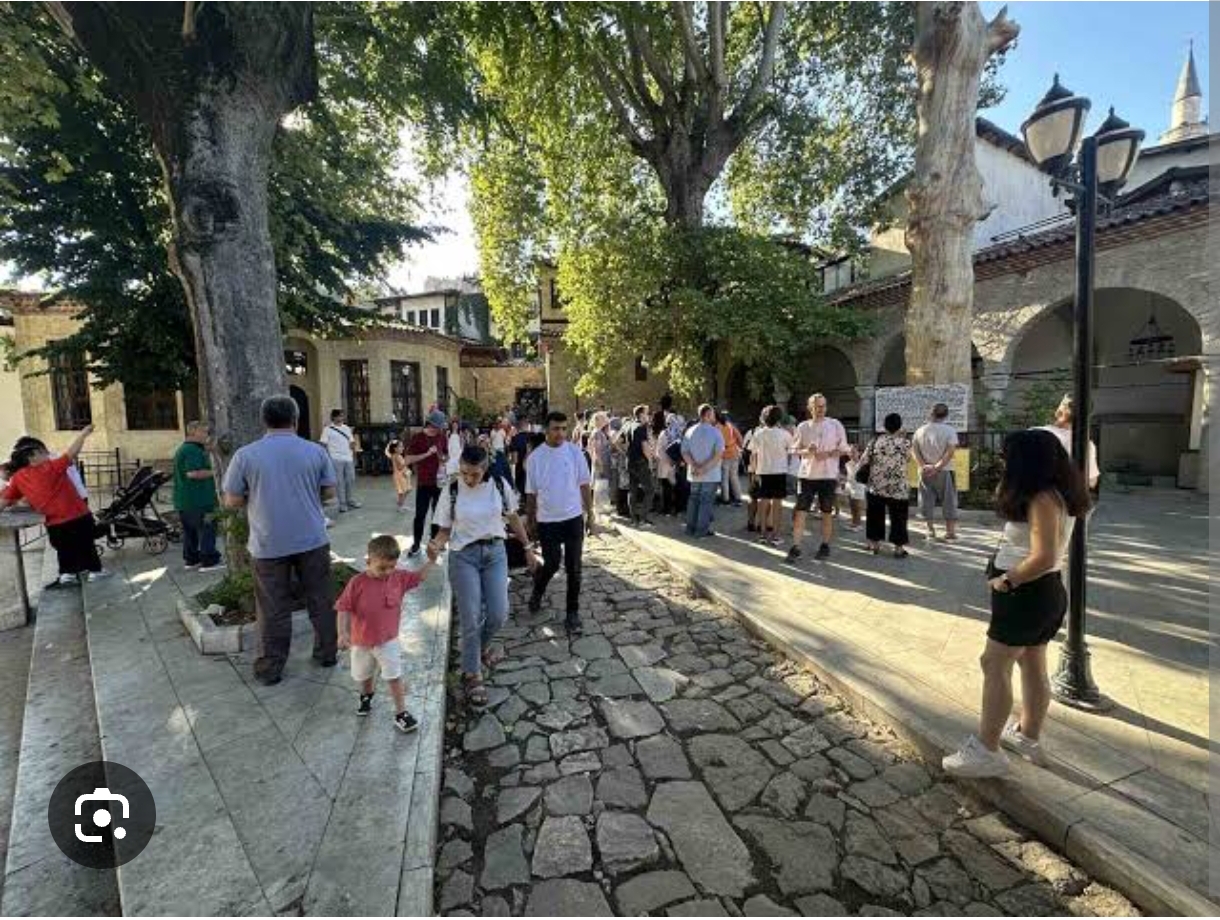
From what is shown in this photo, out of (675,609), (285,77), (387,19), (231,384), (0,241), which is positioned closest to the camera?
(231,384)

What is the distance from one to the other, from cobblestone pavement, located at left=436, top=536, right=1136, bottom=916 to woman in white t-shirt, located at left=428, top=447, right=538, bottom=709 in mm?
350

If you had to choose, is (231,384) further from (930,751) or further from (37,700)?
(930,751)

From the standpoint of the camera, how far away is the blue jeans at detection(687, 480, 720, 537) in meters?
7.78

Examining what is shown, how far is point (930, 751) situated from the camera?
9.99ft

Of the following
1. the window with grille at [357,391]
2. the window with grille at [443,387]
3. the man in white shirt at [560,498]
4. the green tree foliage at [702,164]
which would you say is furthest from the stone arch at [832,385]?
the man in white shirt at [560,498]

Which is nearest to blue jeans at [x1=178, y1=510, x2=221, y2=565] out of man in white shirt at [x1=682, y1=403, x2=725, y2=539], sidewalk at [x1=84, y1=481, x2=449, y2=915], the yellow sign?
sidewalk at [x1=84, y1=481, x2=449, y2=915]

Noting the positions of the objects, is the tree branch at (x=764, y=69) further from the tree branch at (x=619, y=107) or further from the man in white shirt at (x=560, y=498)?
the man in white shirt at (x=560, y=498)

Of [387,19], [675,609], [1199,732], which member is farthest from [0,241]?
[1199,732]

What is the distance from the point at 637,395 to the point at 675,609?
17.0 m

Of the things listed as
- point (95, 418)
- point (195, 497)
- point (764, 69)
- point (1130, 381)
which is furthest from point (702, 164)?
point (95, 418)

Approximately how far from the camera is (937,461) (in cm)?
692

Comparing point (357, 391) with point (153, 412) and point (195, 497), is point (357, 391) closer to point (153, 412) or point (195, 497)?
point (153, 412)

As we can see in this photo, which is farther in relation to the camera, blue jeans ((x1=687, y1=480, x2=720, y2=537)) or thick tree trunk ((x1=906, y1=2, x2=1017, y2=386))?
thick tree trunk ((x1=906, y1=2, x2=1017, y2=386))

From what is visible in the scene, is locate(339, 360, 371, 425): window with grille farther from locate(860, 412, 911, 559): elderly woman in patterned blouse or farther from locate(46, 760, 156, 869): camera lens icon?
locate(46, 760, 156, 869): camera lens icon
